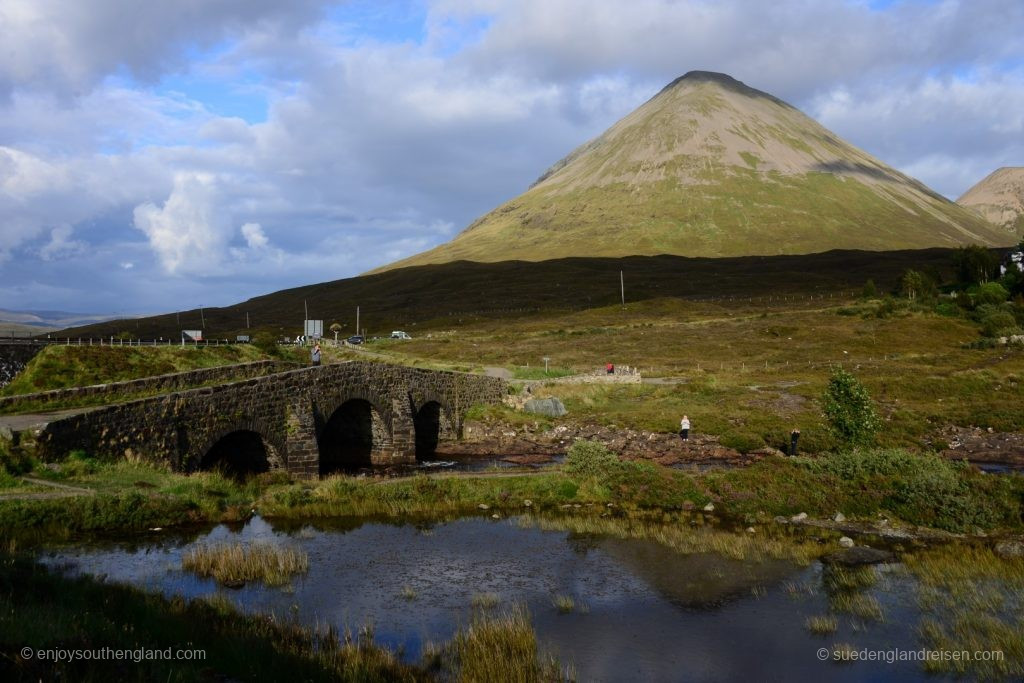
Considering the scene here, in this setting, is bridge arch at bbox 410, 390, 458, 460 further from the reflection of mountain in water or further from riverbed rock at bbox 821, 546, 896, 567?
riverbed rock at bbox 821, 546, 896, 567

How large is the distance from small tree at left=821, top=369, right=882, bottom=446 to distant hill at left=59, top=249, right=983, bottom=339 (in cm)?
9470

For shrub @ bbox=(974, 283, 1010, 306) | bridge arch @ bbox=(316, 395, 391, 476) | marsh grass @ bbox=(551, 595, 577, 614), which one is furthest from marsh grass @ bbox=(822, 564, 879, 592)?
shrub @ bbox=(974, 283, 1010, 306)

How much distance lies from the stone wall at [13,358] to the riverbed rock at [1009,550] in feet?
171

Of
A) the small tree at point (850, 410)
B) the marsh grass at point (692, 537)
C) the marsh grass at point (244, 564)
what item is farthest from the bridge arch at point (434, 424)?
the marsh grass at point (244, 564)

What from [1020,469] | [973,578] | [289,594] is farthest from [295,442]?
[1020,469]

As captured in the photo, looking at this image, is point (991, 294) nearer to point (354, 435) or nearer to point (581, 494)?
point (581, 494)

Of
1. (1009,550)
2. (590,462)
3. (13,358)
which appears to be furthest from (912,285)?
(13,358)

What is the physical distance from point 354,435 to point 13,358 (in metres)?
26.5

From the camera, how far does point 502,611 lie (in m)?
16.5

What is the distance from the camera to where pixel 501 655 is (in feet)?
44.2

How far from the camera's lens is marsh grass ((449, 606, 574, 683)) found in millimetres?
12885

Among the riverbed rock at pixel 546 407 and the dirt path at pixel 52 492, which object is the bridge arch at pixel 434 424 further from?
the dirt path at pixel 52 492

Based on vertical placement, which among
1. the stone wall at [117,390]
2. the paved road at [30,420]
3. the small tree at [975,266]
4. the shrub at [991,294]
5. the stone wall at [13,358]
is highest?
the small tree at [975,266]

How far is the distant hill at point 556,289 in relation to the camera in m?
145
